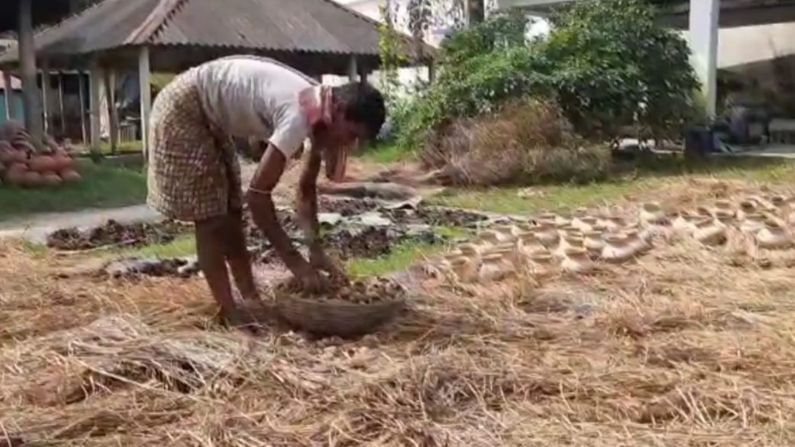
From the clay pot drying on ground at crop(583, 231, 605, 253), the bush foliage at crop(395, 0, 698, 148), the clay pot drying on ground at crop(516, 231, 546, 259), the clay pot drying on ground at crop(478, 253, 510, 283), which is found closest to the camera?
the clay pot drying on ground at crop(478, 253, 510, 283)

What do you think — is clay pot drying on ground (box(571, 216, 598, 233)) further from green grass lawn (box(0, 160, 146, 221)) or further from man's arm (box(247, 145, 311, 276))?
green grass lawn (box(0, 160, 146, 221))

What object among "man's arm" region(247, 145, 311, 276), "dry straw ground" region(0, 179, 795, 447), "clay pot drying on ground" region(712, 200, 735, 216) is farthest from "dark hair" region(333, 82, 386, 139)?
"clay pot drying on ground" region(712, 200, 735, 216)

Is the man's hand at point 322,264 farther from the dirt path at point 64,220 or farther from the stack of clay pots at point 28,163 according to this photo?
the stack of clay pots at point 28,163

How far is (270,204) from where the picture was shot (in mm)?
4039

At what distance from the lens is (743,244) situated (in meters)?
6.02

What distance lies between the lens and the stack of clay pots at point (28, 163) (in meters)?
11.7

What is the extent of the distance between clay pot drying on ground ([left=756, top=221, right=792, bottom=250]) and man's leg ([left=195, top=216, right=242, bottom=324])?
10.7 feet

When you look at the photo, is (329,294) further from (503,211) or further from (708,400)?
(503,211)

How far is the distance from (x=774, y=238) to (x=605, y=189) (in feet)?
16.3

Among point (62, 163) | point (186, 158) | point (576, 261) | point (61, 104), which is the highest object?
point (61, 104)

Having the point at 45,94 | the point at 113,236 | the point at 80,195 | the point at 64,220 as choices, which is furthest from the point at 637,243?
the point at 45,94

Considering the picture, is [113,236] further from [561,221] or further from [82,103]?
[82,103]

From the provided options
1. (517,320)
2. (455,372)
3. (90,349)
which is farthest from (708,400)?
(90,349)

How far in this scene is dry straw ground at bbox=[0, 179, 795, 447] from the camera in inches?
122
